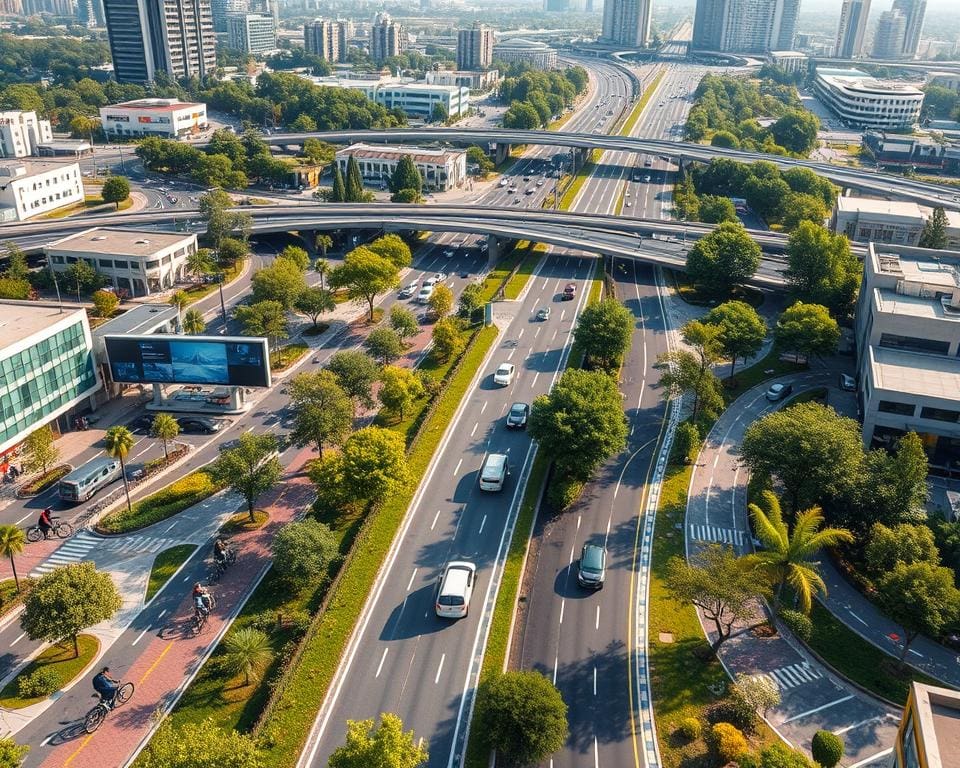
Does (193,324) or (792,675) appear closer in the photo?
(792,675)

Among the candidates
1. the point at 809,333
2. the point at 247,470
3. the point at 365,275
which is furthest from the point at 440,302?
the point at 247,470

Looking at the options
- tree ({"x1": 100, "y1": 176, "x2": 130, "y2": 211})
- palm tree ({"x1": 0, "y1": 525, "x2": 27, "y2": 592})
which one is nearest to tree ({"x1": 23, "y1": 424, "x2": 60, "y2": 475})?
palm tree ({"x1": 0, "y1": 525, "x2": 27, "y2": 592})

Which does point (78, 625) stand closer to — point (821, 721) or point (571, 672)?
point (571, 672)

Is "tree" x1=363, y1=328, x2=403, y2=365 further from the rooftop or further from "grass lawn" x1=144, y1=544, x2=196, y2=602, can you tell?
the rooftop

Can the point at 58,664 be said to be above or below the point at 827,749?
below

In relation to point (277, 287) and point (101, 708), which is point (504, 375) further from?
point (101, 708)

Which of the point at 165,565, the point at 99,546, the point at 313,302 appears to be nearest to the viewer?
the point at 165,565

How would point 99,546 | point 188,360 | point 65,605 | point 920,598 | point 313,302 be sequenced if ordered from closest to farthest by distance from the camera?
point 65,605, point 920,598, point 99,546, point 188,360, point 313,302
